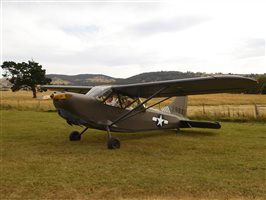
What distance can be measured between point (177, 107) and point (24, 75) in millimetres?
61873

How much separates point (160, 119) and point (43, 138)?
484 centimetres

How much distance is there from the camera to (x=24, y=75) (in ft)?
231

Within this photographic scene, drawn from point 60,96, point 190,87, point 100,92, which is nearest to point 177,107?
point 190,87

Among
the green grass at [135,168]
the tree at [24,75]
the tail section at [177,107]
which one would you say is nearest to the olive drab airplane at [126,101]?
the green grass at [135,168]

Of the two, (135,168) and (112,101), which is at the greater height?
(112,101)

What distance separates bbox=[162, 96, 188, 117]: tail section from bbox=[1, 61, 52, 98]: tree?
59.2 metres

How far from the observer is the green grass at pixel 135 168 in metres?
5.68

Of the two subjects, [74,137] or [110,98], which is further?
[74,137]

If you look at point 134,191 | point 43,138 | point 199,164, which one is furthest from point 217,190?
point 43,138

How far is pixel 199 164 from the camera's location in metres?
7.84

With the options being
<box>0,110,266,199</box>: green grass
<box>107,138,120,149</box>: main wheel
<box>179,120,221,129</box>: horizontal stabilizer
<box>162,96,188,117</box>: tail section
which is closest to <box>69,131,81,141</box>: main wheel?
<box>0,110,266,199</box>: green grass

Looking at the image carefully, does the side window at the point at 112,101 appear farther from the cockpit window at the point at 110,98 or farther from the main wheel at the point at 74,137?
the main wheel at the point at 74,137

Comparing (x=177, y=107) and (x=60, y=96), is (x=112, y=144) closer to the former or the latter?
(x=60, y=96)

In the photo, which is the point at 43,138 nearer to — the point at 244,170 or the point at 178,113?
the point at 178,113
